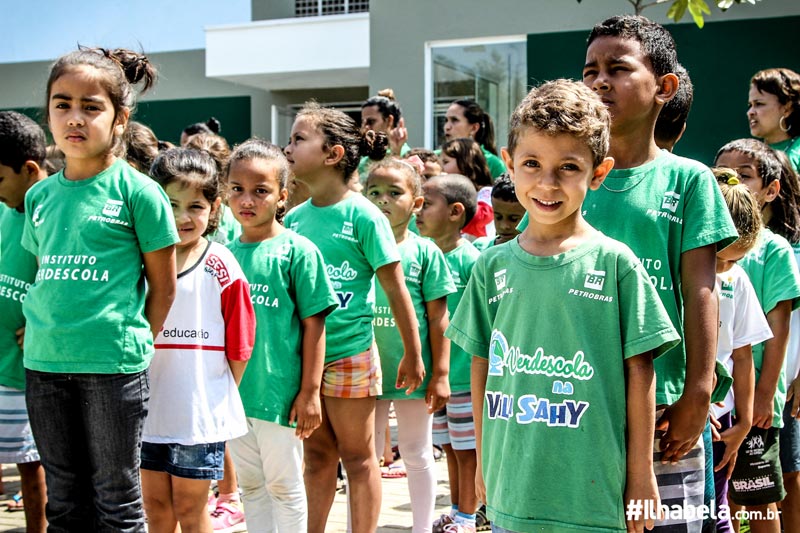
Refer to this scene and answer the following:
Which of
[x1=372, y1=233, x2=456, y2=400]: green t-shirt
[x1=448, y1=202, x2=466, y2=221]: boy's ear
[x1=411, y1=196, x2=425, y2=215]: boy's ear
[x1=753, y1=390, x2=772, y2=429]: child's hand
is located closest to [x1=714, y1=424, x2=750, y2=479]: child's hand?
[x1=753, y1=390, x2=772, y2=429]: child's hand

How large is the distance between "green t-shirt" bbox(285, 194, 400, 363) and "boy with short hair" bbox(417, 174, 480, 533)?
28.5 inches

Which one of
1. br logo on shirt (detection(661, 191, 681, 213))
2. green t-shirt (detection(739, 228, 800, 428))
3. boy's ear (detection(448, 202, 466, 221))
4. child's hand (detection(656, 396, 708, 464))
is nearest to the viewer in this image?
child's hand (detection(656, 396, 708, 464))

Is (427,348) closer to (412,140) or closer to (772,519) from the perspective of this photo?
(772,519)

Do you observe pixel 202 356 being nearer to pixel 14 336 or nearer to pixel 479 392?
pixel 14 336

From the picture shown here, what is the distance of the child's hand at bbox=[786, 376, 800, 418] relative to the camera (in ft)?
14.3

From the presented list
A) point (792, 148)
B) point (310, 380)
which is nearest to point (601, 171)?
point (310, 380)

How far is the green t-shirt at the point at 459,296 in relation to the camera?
4.91 metres

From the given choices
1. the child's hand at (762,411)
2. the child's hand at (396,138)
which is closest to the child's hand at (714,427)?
the child's hand at (762,411)

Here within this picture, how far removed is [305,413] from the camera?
12.2ft

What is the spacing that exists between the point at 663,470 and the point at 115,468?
187cm

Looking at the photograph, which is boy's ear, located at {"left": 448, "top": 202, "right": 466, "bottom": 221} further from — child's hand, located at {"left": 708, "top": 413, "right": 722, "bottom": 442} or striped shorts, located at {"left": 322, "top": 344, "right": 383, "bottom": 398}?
child's hand, located at {"left": 708, "top": 413, "right": 722, "bottom": 442}

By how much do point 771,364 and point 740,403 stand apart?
1.25ft

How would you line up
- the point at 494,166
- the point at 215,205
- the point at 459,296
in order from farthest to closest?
the point at 494,166 → the point at 459,296 → the point at 215,205

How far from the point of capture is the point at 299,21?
14500 mm
